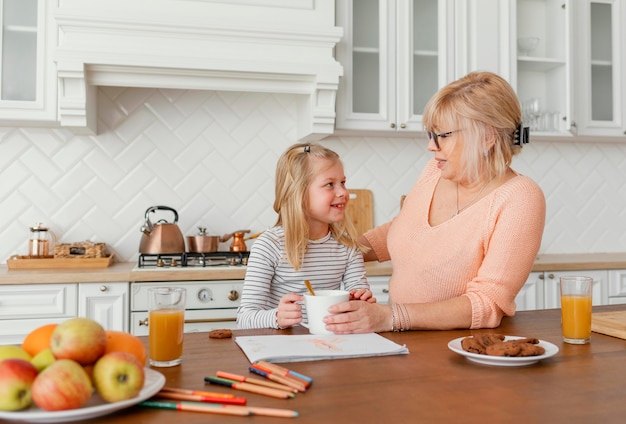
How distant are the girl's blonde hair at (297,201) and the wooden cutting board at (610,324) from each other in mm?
742

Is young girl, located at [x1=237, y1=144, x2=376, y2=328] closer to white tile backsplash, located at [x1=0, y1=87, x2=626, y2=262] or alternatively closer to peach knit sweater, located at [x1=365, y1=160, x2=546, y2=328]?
peach knit sweater, located at [x1=365, y1=160, x2=546, y2=328]

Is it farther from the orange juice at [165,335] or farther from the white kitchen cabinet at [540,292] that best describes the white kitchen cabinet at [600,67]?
the orange juice at [165,335]

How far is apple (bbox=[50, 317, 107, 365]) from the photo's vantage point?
0.82m

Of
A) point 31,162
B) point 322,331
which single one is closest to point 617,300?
point 322,331

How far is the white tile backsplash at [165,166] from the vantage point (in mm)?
3100

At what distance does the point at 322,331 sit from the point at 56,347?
65 cm

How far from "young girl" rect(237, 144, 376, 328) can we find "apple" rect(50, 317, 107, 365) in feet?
2.80

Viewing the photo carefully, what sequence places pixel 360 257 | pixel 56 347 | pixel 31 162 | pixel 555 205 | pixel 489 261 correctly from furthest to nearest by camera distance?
pixel 555 205 < pixel 31 162 < pixel 360 257 < pixel 489 261 < pixel 56 347

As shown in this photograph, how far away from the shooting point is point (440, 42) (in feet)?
10.7

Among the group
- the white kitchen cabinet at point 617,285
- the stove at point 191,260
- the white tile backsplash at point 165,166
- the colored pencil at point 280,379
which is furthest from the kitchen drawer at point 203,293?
the white kitchen cabinet at point 617,285

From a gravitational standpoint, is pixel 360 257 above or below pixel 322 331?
above

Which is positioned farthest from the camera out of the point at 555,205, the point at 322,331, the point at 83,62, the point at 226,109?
the point at 555,205

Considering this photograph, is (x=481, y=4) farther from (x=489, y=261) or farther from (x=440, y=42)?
(x=489, y=261)

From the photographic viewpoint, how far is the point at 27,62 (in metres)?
2.81
